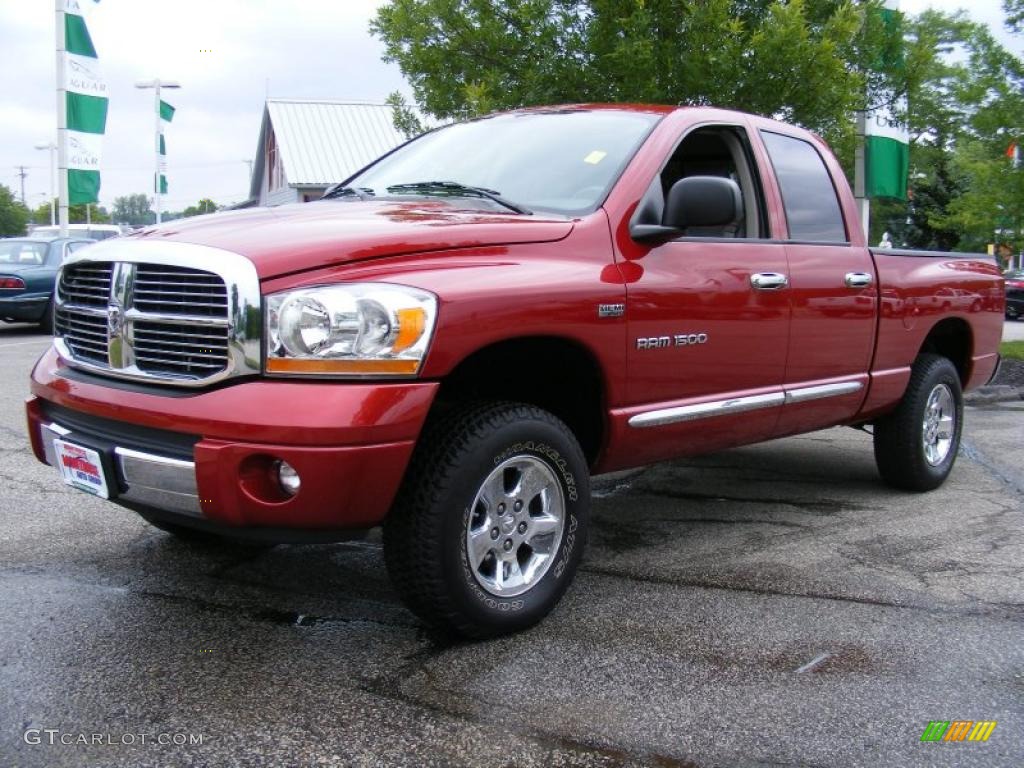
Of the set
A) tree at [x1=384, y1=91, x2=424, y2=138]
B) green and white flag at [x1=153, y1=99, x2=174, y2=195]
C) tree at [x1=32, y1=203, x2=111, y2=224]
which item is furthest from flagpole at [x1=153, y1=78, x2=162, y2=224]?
tree at [x1=32, y1=203, x2=111, y2=224]

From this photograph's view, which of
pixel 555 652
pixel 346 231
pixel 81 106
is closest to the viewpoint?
pixel 346 231

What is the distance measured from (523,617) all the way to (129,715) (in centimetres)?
124

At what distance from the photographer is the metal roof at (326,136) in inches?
1316

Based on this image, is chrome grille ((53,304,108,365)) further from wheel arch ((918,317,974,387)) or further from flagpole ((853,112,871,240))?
flagpole ((853,112,871,240))

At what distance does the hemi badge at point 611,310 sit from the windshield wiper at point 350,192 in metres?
1.19

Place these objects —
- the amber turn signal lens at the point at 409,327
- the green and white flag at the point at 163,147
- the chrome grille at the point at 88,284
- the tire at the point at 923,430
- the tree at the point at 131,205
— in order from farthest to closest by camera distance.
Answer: the tree at the point at 131,205 < the green and white flag at the point at 163,147 < the tire at the point at 923,430 < the chrome grille at the point at 88,284 < the amber turn signal lens at the point at 409,327

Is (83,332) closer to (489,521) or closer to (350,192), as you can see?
(350,192)

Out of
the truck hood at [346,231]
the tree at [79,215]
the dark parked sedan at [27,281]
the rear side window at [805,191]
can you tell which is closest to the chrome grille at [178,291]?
the truck hood at [346,231]

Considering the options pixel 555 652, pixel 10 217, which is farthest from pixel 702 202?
pixel 10 217

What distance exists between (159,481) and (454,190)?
1.71m

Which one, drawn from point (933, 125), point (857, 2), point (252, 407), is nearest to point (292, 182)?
point (857, 2)

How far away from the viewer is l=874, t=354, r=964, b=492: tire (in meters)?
5.54

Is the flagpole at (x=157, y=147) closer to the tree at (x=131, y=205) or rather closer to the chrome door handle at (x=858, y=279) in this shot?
the chrome door handle at (x=858, y=279)

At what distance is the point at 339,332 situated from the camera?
2.92 m
